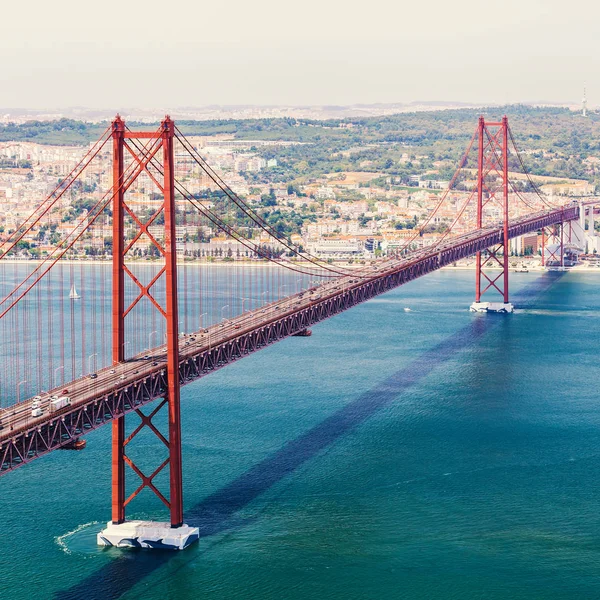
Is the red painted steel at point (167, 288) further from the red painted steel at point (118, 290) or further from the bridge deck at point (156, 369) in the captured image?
the bridge deck at point (156, 369)

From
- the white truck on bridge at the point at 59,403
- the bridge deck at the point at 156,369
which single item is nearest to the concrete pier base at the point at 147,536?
the bridge deck at the point at 156,369

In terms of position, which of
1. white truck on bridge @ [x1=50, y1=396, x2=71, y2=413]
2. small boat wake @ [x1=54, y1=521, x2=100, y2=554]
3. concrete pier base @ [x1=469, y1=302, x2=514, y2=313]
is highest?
white truck on bridge @ [x1=50, y1=396, x2=71, y2=413]

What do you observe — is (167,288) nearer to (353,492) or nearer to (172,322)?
(172,322)

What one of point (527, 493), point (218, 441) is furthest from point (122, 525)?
point (527, 493)

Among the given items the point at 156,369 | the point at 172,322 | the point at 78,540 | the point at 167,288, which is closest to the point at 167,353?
the point at 156,369

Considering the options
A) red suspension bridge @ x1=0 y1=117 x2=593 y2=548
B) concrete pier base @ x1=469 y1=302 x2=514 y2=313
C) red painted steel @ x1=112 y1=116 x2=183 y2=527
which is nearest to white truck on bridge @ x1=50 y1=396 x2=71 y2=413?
red suspension bridge @ x1=0 y1=117 x2=593 y2=548

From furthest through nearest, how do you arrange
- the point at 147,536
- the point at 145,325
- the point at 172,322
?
the point at 145,325 < the point at 147,536 < the point at 172,322

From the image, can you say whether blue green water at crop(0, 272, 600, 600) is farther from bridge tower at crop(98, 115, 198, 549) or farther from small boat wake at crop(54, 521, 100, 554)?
bridge tower at crop(98, 115, 198, 549)
